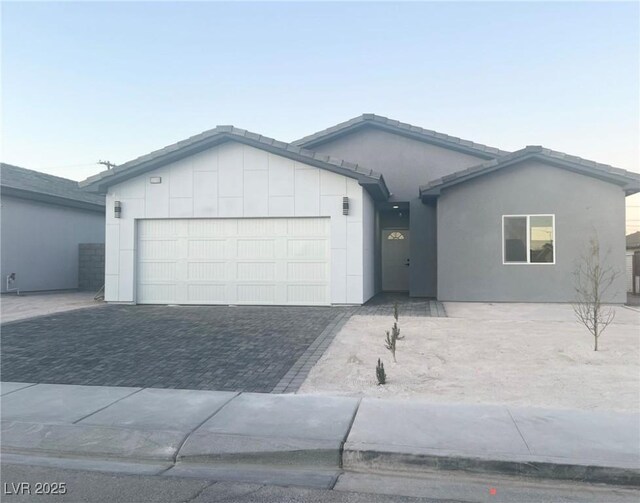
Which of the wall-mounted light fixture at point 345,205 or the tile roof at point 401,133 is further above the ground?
the tile roof at point 401,133

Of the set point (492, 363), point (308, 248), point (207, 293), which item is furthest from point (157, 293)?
point (492, 363)

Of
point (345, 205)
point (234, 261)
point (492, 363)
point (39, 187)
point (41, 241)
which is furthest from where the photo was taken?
point (39, 187)

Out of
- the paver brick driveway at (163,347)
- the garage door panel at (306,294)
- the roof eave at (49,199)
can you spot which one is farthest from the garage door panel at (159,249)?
the roof eave at (49,199)

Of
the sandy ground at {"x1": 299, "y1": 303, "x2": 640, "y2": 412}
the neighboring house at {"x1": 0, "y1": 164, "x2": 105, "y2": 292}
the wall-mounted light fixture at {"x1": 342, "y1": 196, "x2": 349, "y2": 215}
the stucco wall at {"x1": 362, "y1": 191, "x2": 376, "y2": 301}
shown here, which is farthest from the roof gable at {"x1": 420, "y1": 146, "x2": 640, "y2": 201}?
the neighboring house at {"x1": 0, "y1": 164, "x2": 105, "y2": 292}

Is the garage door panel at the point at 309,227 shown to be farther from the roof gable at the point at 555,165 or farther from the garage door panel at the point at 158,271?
the garage door panel at the point at 158,271

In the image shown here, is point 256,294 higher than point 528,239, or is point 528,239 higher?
point 528,239

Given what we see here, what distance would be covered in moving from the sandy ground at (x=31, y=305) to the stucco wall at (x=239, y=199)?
1302 millimetres

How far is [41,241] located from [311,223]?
12.3m

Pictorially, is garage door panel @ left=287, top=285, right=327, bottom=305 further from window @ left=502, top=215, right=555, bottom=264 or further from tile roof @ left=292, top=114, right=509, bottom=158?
tile roof @ left=292, top=114, right=509, bottom=158

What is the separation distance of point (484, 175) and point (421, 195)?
184cm

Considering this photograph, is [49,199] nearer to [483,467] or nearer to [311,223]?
[311,223]

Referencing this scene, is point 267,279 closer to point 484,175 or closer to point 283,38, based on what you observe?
point 484,175

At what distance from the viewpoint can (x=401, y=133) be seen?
15.6 metres

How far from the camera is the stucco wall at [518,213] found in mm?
12648
